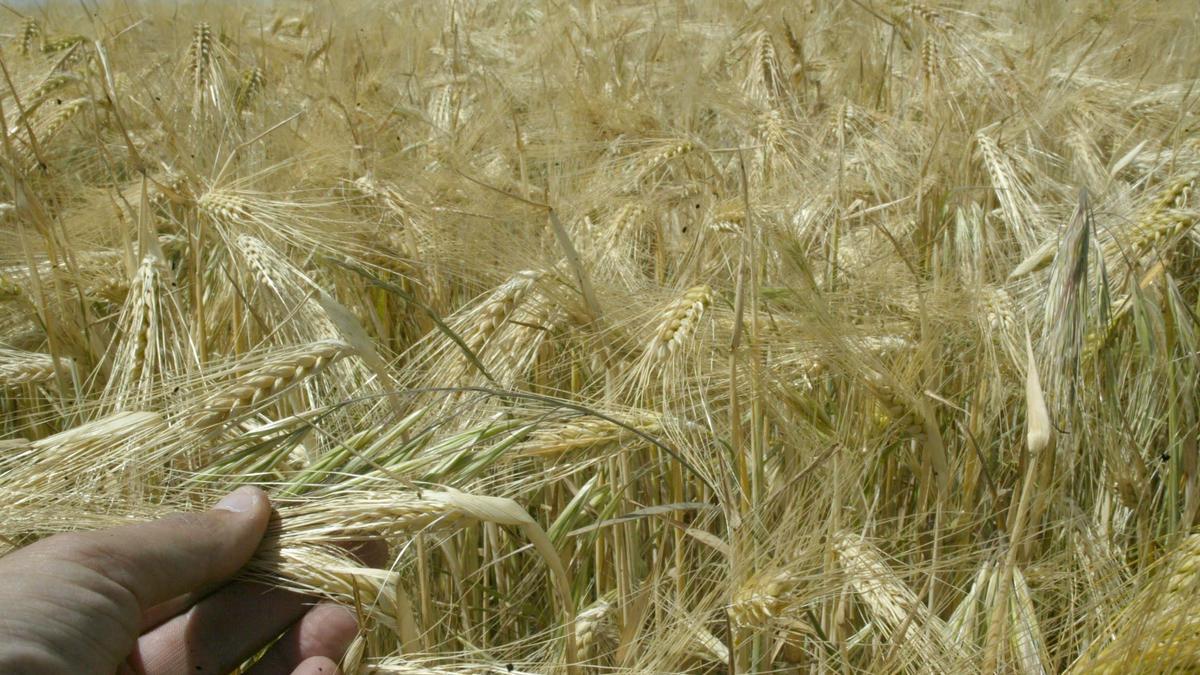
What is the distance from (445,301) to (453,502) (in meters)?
0.91

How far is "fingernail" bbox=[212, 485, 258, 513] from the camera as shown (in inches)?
37.3

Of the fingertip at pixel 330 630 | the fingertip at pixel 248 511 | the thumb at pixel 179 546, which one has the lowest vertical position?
the fingertip at pixel 330 630

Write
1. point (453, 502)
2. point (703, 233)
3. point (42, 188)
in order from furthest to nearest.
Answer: point (42, 188) → point (703, 233) → point (453, 502)

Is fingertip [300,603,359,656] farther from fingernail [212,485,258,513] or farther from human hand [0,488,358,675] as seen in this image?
fingernail [212,485,258,513]

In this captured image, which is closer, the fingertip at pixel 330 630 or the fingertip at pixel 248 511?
the fingertip at pixel 248 511

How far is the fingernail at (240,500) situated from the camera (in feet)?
3.11

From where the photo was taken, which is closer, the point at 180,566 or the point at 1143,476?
the point at 180,566

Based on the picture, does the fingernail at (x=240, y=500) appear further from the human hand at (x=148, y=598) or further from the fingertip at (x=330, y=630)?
the fingertip at (x=330, y=630)

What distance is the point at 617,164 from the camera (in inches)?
85.6

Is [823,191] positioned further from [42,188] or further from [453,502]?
[42,188]

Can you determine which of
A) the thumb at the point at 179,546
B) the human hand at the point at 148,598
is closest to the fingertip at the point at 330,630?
the human hand at the point at 148,598

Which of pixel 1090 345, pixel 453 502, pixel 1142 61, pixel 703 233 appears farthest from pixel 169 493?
pixel 1142 61

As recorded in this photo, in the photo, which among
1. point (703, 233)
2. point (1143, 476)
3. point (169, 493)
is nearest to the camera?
point (169, 493)

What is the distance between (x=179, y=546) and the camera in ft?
3.12
